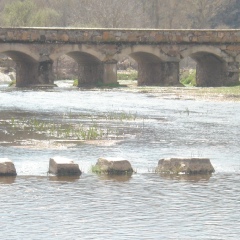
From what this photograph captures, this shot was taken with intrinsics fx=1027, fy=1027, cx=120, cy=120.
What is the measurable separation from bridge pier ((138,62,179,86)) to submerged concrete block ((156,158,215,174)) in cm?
3765

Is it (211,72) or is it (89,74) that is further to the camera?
(211,72)

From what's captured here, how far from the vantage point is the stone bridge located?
54000mm

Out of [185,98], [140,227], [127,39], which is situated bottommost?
[140,227]

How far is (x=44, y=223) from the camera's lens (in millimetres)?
13672

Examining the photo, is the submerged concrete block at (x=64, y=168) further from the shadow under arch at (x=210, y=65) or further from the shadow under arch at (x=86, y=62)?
the shadow under arch at (x=210, y=65)

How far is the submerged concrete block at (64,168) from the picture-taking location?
1755 cm

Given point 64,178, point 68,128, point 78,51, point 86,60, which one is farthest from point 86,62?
point 64,178

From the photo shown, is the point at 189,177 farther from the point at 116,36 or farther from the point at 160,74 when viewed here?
the point at 160,74

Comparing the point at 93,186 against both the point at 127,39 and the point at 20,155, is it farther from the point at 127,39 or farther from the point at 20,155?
the point at 127,39

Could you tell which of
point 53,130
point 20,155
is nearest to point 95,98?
point 53,130

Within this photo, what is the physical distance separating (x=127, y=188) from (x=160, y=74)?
40420 mm

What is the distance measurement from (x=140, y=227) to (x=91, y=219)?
81 cm

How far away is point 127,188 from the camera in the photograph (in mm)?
16484

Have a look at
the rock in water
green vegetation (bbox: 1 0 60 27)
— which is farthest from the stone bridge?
green vegetation (bbox: 1 0 60 27)
